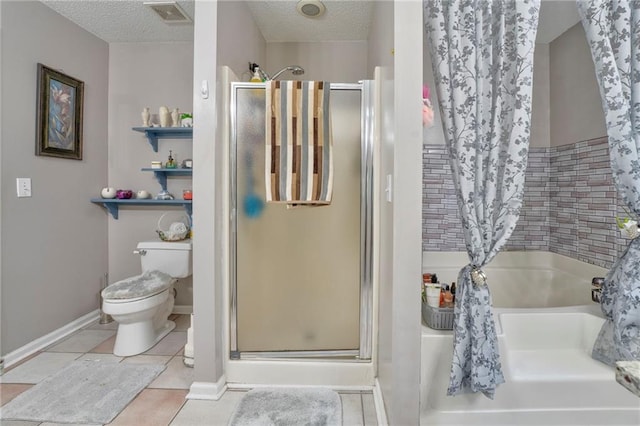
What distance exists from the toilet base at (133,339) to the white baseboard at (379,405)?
5.26ft

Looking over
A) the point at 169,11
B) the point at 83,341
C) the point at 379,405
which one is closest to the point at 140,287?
the point at 83,341

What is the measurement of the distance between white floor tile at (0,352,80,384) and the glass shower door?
122 centimetres

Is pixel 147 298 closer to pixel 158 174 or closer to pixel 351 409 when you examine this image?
pixel 158 174

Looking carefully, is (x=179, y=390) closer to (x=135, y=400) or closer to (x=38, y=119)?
(x=135, y=400)

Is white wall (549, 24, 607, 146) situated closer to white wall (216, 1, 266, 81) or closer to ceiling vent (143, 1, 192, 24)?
white wall (216, 1, 266, 81)

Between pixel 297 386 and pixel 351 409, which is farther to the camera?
pixel 297 386

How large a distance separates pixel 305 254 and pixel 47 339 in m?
2.07

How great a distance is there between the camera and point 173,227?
9.00 ft

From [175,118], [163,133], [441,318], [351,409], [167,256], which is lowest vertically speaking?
[351,409]

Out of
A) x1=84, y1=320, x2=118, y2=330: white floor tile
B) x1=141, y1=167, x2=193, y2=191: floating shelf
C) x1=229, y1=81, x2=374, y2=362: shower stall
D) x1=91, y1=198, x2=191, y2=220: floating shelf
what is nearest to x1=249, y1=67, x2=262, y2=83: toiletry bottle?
x1=229, y1=81, x2=374, y2=362: shower stall

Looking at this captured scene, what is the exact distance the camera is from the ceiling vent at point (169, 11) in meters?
2.37

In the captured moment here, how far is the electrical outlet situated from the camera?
7.32 ft

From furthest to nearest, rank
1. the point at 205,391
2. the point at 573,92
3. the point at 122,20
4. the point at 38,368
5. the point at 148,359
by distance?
the point at 122,20 → the point at 573,92 → the point at 148,359 → the point at 38,368 → the point at 205,391

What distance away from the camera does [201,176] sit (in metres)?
1.78
